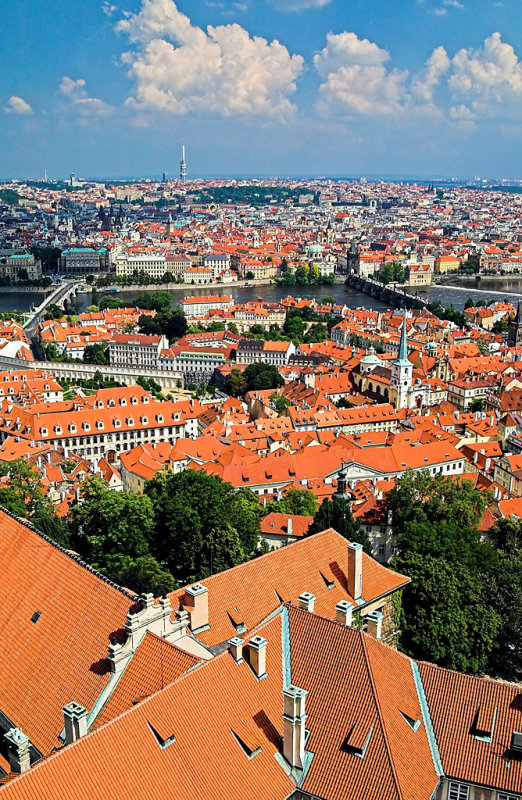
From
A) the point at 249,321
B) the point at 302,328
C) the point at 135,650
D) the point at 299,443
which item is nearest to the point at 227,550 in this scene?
the point at 135,650

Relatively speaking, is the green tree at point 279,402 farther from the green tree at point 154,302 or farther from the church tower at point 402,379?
the green tree at point 154,302

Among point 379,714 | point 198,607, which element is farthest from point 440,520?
point 379,714

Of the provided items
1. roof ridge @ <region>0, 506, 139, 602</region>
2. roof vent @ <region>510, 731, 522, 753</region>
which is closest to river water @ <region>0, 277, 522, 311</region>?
roof ridge @ <region>0, 506, 139, 602</region>

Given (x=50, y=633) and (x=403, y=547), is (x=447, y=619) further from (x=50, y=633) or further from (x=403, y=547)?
(x=50, y=633)

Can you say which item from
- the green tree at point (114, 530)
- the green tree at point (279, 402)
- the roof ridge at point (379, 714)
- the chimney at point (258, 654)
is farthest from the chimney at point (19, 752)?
the green tree at point (279, 402)

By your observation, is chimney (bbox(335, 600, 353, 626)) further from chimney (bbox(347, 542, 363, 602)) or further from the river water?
the river water

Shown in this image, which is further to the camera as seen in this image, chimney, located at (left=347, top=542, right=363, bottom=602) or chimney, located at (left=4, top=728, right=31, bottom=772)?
chimney, located at (left=347, top=542, right=363, bottom=602)

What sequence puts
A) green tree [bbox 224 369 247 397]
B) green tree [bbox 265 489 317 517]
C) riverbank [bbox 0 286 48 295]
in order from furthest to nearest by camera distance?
riverbank [bbox 0 286 48 295] < green tree [bbox 224 369 247 397] < green tree [bbox 265 489 317 517]
